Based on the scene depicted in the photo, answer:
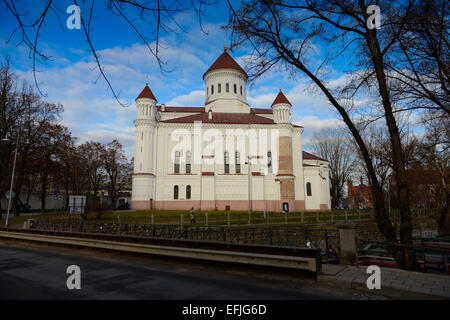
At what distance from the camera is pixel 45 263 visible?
836 centimetres

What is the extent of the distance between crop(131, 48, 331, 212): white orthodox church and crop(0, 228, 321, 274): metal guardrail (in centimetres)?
2635

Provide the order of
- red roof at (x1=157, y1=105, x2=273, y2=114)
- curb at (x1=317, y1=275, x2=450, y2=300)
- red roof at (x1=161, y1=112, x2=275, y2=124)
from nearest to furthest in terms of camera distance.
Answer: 1. curb at (x1=317, y1=275, x2=450, y2=300)
2. red roof at (x1=161, y1=112, x2=275, y2=124)
3. red roof at (x1=157, y1=105, x2=273, y2=114)

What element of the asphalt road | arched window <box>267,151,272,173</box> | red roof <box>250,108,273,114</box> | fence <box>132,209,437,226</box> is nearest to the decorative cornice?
fence <box>132,209,437,226</box>

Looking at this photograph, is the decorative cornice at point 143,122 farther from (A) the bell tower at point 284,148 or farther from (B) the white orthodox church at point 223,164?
(A) the bell tower at point 284,148

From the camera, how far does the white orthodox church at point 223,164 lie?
127ft

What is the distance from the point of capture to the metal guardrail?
20.3 ft

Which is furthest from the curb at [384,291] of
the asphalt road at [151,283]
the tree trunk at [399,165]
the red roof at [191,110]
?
the red roof at [191,110]

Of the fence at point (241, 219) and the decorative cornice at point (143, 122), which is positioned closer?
the fence at point (241, 219)

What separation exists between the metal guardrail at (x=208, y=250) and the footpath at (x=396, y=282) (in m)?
0.48

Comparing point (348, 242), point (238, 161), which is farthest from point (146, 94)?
point (348, 242)

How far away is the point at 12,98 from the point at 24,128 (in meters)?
4.35

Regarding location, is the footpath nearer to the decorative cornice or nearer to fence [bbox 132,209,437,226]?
fence [bbox 132,209,437,226]
